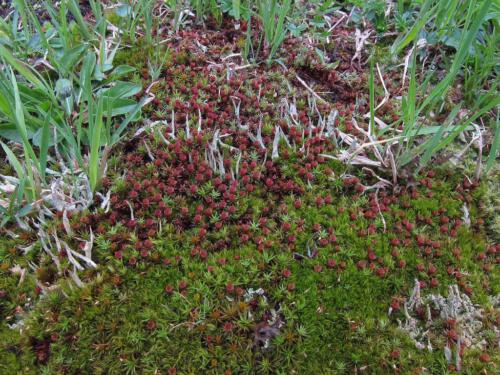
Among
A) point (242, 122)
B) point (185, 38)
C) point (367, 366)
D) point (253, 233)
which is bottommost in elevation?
point (367, 366)

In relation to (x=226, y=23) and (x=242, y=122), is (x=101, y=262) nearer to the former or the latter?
(x=242, y=122)

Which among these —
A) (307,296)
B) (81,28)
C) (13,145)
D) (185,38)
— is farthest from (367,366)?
(81,28)

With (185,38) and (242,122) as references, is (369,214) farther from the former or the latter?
(185,38)

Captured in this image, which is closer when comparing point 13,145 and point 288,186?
point 288,186

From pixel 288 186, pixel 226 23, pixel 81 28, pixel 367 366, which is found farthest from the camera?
pixel 226 23

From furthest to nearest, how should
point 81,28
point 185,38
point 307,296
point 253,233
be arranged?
point 185,38 → point 81,28 → point 253,233 → point 307,296

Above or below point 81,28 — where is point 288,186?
below

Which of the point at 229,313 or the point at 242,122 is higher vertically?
the point at 242,122

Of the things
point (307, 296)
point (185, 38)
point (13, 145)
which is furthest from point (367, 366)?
point (185, 38)

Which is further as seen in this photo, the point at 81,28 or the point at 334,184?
the point at 81,28
